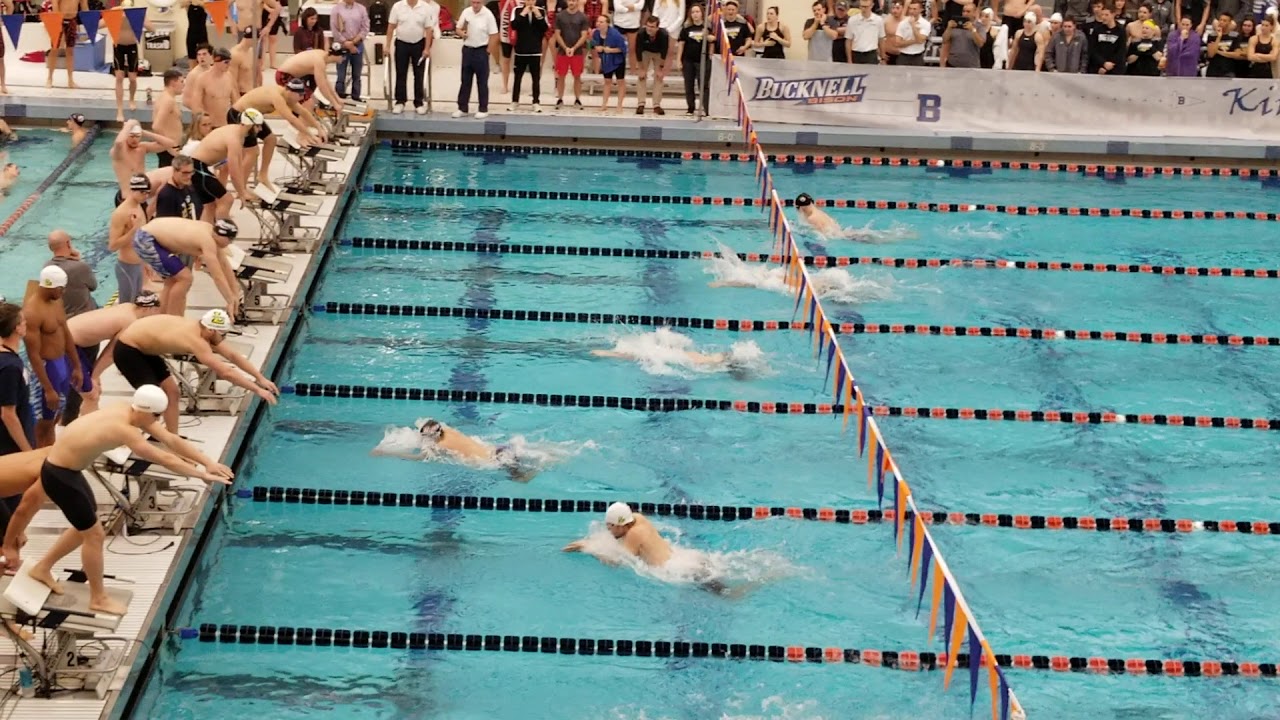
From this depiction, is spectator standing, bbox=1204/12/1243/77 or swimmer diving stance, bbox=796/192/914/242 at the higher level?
spectator standing, bbox=1204/12/1243/77

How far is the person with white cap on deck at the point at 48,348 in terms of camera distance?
6.44 m

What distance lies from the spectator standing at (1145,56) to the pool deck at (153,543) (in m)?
8.27

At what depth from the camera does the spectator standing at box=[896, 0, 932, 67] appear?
46.3 feet


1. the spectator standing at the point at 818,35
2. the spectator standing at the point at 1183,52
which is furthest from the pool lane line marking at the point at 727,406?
the spectator standing at the point at 1183,52

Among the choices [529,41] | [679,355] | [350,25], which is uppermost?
[350,25]

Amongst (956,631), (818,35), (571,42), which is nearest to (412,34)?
(571,42)

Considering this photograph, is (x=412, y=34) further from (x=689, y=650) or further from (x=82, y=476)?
(x=82, y=476)

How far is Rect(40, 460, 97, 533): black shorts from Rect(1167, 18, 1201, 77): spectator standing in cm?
1127

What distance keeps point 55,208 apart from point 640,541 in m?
6.41

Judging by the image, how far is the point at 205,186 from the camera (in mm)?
8688

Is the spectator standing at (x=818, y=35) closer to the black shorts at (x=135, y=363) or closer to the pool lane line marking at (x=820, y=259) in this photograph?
the pool lane line marking at (x=820, y=259)

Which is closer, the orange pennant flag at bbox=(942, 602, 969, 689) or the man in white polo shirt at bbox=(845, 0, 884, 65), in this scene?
the orange pennant flag at bbox=(942, 602, 969, 689)

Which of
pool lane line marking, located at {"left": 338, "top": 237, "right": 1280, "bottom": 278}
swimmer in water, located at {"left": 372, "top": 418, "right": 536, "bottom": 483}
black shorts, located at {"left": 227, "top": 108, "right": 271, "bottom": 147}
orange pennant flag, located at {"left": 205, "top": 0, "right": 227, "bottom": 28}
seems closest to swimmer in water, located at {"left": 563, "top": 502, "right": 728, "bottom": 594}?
swimmer in water, located at {"left": 372, "top": 418, "right": 536, "bottom": 483}

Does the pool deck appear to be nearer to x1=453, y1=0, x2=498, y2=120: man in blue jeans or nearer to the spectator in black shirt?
the spectator in black shirt
